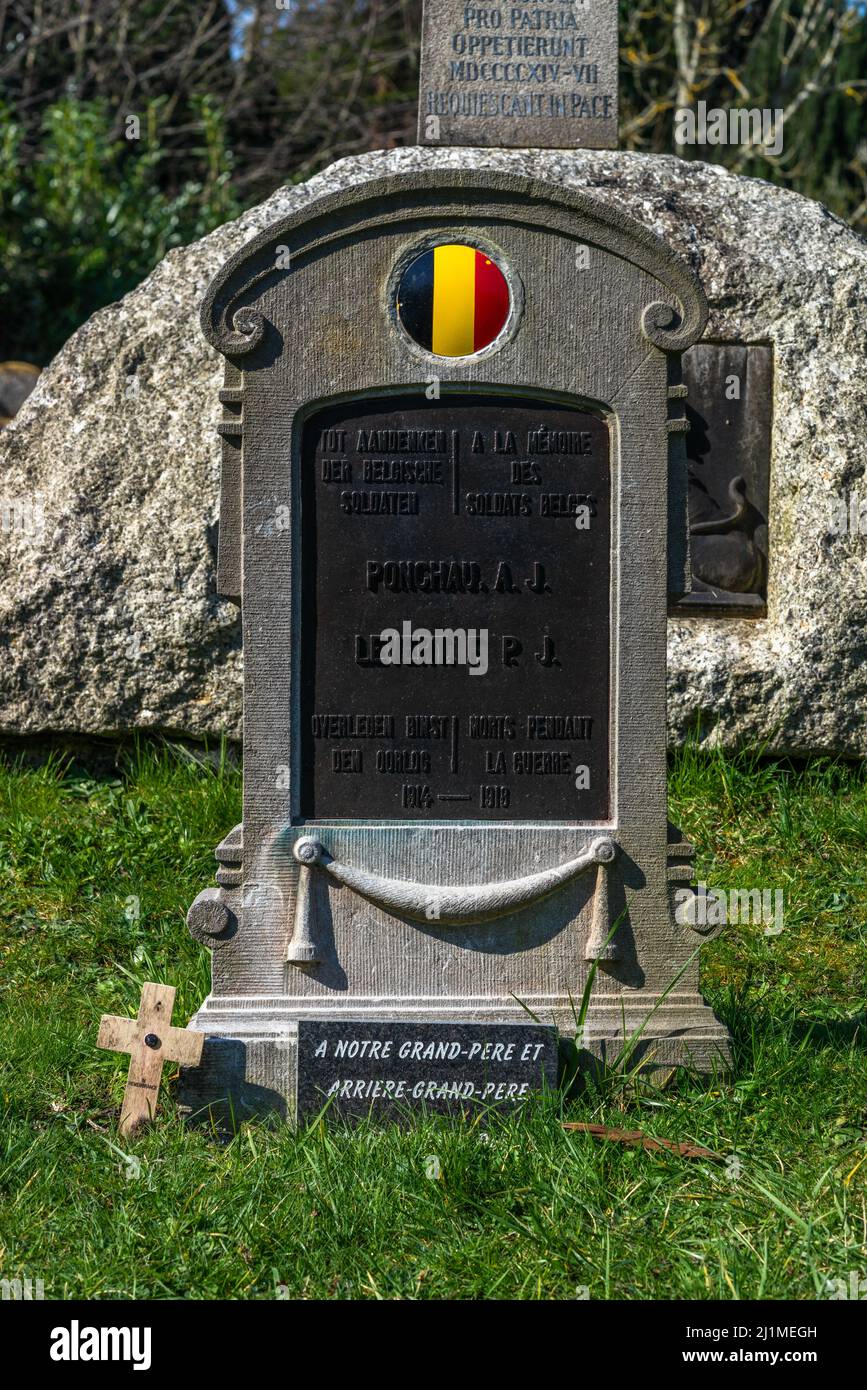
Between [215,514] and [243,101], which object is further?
[243,101]

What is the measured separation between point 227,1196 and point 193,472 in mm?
3119

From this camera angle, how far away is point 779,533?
533cm

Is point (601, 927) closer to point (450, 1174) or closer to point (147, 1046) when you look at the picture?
point (450, 1174)

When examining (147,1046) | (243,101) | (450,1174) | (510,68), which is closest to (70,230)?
(243,101)

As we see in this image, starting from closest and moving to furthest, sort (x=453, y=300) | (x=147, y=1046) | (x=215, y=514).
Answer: (x=147, y=1046)
(x=453, y=300)
(x=215, y=514)

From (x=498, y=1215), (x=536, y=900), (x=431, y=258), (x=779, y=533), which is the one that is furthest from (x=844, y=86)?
(x=498, y=1215)

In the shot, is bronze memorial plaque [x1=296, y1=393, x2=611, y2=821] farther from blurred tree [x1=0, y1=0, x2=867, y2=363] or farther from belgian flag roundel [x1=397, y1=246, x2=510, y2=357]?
blurred tree [x1=0, y1=0, x2=867, y2=363]

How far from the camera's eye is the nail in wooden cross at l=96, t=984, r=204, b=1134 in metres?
3.29

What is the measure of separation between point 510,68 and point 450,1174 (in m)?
4.44

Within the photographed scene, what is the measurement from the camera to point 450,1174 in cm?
295

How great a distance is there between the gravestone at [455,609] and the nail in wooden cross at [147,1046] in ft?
0.45

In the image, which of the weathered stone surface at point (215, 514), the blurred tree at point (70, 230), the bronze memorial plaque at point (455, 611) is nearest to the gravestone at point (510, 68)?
the weathered stone surface at point (215, 514)

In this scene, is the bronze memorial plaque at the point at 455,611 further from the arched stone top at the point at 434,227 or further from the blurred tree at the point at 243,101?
the blurred tree at the point at 243,101

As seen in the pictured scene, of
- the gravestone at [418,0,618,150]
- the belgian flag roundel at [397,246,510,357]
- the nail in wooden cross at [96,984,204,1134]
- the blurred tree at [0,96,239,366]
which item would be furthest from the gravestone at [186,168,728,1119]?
the blurred tree at [0,96,239,366]
